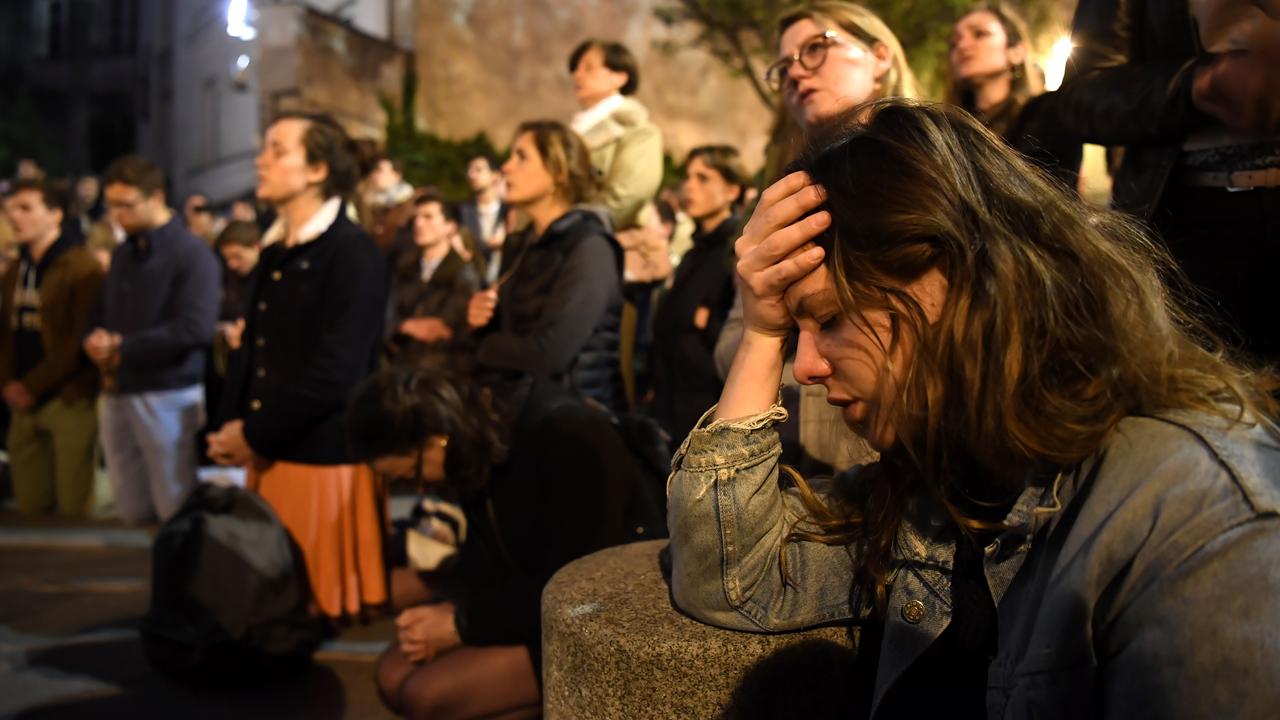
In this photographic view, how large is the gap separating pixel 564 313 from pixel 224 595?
1407mm

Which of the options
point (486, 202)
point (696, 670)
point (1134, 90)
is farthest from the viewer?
point (486, 202)

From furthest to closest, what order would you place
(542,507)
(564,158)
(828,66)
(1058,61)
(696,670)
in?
(1058,61) → (564,158) → (542,507) → (828,66) → (696,670)

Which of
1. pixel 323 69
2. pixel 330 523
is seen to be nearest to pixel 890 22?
pixel 323 69

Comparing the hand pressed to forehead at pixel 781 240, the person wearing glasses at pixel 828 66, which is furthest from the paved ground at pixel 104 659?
the hand pressed to forehead at pixel 781 240

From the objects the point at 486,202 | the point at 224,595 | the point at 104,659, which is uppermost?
the point at 486,202

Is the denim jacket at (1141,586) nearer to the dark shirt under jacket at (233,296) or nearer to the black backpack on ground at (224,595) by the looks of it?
the black backpack on ground at (224,595)

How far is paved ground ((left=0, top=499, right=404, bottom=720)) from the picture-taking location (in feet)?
11.7

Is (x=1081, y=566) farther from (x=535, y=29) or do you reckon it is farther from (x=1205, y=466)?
(x=535, y=29)

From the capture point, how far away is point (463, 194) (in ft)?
62.0

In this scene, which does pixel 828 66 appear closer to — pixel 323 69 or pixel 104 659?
pixel 104 659

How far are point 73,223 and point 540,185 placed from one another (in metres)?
4.54

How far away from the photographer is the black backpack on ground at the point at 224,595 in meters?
3.53

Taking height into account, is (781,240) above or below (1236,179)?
below

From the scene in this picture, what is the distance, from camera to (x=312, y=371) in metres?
4.12
